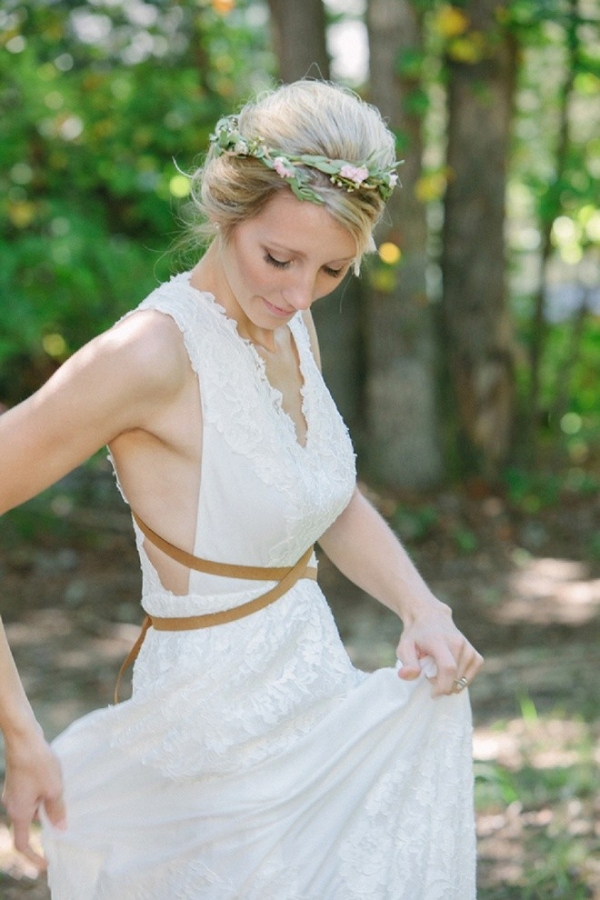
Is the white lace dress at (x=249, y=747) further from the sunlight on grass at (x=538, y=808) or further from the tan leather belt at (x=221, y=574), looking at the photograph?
the sunlight on grass at (x=538, y=808)

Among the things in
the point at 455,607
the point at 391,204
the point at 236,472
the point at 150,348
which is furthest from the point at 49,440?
the point at 391,204

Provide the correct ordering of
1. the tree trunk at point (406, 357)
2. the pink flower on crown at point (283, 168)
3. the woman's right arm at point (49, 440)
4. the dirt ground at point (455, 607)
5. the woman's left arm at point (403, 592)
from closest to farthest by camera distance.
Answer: the woman's right arm at point (49, 440) → the pink flower on crown at point (283, 168) → the woman's left arm at point (403, 592) → the dirt ground at point (455, 607) → the tree trunk at point (406, 357)

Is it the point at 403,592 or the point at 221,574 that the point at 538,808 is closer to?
the point at 403,592

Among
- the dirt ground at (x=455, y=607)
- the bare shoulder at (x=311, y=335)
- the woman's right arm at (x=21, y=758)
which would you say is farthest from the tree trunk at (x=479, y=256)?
the woman's right arm at (x=21, y=758)

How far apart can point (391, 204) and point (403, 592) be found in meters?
5.10

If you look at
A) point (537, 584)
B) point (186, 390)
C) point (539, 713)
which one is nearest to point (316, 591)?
point (186, 390)

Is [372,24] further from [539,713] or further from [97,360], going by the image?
[97,360]

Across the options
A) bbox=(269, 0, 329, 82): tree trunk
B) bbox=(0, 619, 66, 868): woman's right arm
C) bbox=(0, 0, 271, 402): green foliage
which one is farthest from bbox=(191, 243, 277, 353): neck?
bbox=(269, 0, 329, 82): tree trunk

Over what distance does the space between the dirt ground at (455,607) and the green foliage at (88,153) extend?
1247 millimetres

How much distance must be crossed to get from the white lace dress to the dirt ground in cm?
157

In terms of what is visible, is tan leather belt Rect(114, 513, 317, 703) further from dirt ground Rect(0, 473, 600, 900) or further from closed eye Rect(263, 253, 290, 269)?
dirt ground Rect(0, 473, 600, 900)

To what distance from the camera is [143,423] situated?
1.86 meters

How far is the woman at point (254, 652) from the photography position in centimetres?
194

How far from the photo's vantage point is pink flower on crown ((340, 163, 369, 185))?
196cm
